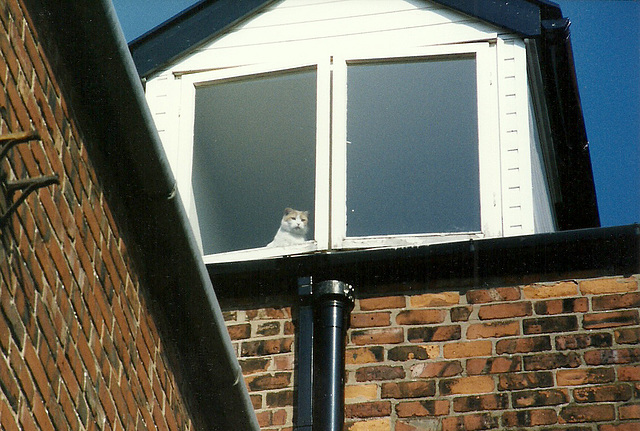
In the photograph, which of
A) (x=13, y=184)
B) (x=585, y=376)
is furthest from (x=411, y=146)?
(x=13, y=184)

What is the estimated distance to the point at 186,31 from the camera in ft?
27.1

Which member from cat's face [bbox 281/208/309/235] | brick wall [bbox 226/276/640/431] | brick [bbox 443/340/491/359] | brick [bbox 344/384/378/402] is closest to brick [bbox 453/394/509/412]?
brick wall [bbox 226/276/640/431]

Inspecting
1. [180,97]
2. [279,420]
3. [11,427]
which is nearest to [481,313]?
[279,420]

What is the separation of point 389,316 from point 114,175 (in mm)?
2742

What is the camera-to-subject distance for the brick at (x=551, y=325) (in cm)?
655

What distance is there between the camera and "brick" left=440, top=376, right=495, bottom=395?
6.46m

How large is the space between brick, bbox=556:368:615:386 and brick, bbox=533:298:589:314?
0.36 metres

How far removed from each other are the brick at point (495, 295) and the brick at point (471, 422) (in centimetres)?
70

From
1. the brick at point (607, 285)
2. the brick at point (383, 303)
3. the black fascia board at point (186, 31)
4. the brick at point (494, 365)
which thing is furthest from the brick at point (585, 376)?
the black fascia board at point (186, 31)

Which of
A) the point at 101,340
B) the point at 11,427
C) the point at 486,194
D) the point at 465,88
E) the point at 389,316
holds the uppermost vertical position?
the point at 465,88

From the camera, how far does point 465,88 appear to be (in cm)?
763

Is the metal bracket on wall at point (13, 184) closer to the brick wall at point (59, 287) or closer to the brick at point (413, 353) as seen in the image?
the brick wall at point (59, 287)

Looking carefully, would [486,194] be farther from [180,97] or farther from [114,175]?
[114,175]

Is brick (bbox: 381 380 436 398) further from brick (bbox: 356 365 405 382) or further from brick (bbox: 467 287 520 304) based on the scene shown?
brick (bbox: 467 287 520 304)
